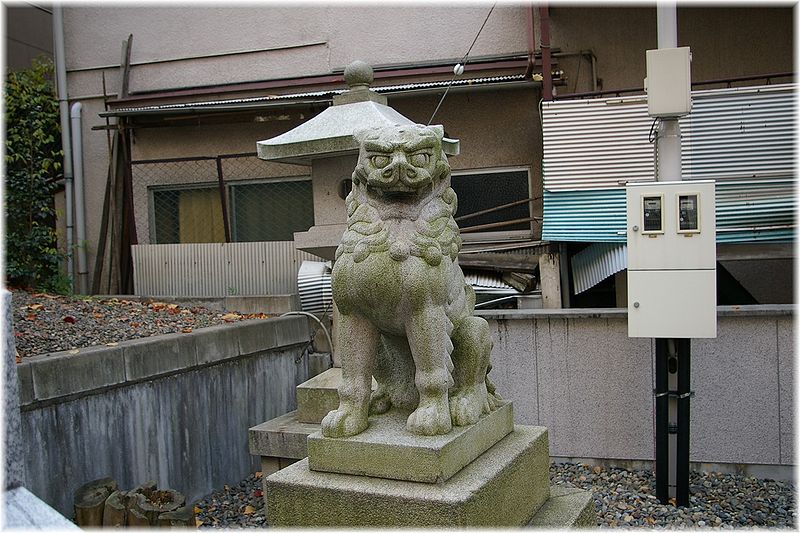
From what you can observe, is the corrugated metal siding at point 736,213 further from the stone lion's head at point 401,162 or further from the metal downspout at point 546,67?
the stone lion's head at point 401,162

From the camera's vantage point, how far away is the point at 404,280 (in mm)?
3281

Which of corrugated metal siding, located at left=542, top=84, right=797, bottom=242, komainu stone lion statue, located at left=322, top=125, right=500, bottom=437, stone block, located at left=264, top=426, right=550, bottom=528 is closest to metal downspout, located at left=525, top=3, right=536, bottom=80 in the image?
corrugated metal siding, located at left=542, top=84, right=797, bottom=242

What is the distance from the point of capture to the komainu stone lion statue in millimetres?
3303

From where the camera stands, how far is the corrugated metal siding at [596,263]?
23.5 ft

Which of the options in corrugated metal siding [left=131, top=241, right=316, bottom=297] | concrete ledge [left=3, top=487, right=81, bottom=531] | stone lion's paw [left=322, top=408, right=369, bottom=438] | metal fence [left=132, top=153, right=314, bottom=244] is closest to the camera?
concrete ledge [left=3, top=487, right=81, bottom=531]

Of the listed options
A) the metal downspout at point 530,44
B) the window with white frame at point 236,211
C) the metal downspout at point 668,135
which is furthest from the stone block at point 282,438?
the metal downspout at point 530,44

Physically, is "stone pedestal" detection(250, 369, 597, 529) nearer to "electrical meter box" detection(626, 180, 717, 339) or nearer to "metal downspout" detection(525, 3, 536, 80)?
"electrical meter box" detection(626, 180, 717, 339)

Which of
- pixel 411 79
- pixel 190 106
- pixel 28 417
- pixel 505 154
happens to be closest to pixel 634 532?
pixel 28 417

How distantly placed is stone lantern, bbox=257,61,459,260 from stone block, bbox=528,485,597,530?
2.38 metres

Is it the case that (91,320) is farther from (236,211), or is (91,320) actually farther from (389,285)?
(389,285)

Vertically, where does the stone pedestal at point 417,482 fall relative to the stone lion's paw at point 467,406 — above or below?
below

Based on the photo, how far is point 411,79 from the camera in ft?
28.5

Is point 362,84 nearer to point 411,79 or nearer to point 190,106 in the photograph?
point 411,79

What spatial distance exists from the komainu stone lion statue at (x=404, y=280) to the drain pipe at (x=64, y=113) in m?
7.59
